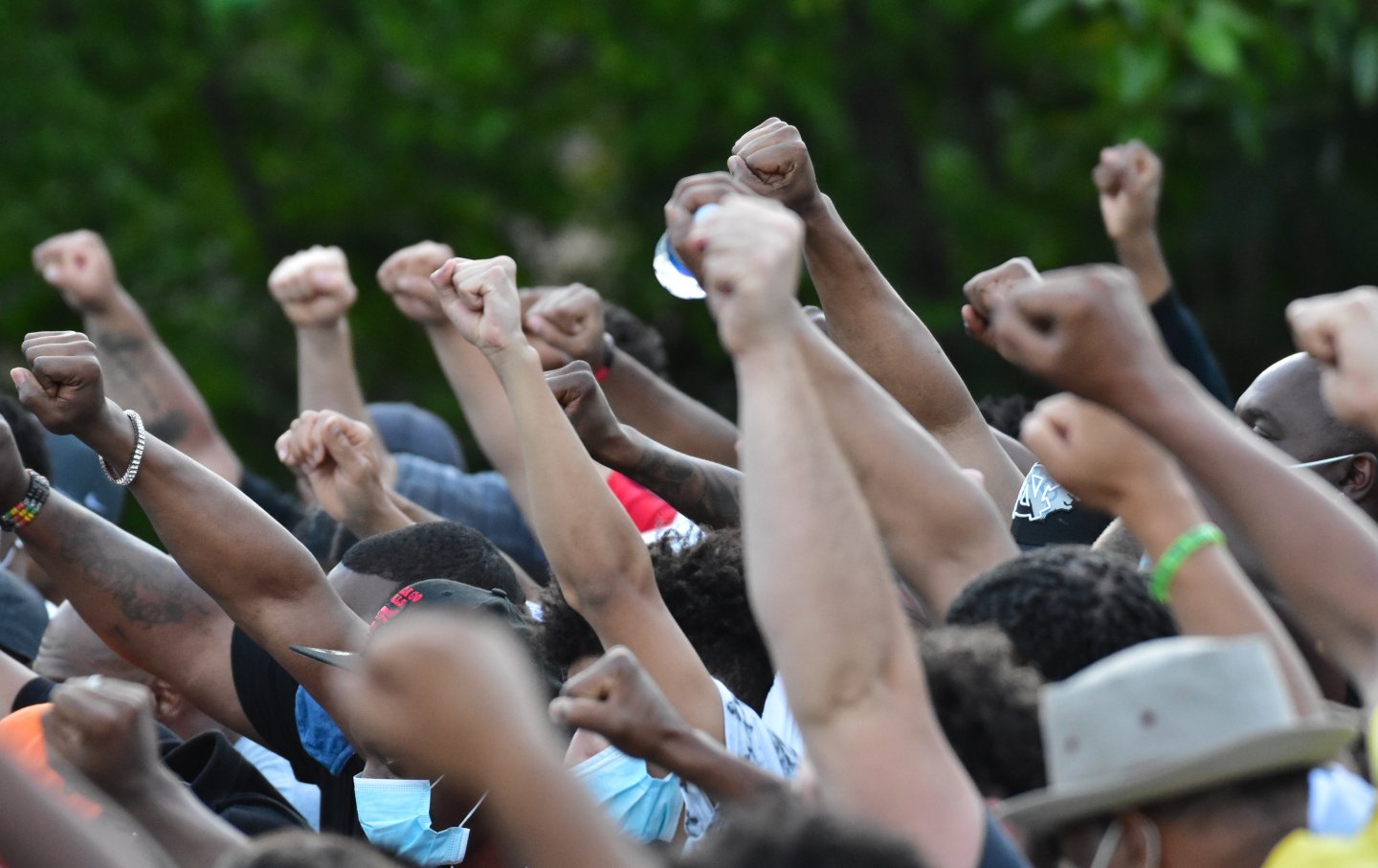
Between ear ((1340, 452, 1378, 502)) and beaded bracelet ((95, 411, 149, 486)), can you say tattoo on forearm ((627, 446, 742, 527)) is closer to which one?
beaded bracelet ((95, 411, 149, 486))

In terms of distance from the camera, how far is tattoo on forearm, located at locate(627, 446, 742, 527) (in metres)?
3.65

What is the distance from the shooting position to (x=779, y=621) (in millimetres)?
2102

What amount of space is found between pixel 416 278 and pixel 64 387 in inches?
82.1

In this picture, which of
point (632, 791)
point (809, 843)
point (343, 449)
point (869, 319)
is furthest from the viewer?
point (343, 449)

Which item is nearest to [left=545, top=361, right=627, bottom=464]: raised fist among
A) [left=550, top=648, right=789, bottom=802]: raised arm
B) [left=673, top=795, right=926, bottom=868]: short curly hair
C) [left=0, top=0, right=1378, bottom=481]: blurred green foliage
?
[left=550, top=648, right=789, bottom=802]: raised arm

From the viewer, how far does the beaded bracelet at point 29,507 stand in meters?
3.36

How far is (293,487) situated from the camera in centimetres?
907

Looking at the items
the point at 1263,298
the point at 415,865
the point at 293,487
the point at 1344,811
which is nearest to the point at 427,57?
the point at 293,487

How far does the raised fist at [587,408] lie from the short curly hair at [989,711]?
1.33 meters

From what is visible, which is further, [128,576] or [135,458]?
[128,576]

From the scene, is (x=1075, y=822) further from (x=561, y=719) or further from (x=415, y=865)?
(x=415, y=865)

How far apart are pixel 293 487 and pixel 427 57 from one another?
2401 millimetres

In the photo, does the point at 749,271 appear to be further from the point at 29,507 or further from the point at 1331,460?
the point at 29,507

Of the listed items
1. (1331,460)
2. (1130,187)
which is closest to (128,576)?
(1331,460)
